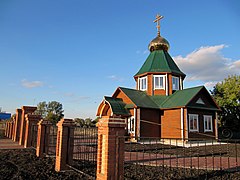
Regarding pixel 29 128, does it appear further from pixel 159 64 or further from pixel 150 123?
pixel 159 64

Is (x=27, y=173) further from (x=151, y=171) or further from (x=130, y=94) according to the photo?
(x=130, y=94)

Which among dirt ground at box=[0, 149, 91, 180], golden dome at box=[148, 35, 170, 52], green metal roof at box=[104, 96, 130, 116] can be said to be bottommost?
dirt ground at box=[0, 149, 91, 180]

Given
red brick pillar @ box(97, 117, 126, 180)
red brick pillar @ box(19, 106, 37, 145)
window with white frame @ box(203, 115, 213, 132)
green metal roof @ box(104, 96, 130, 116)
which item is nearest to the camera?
red brick pillar @ box(97, 117, 126, 180)

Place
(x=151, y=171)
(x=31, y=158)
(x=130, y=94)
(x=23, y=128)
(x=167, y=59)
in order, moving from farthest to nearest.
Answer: (x=167, y=59), (x=130, y=94), (x=23, y=128), (x=31, y=158), (x=151, y=171)

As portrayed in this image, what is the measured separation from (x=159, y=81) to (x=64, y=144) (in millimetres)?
14833

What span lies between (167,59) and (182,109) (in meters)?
6.52

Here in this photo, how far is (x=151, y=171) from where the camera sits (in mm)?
5695

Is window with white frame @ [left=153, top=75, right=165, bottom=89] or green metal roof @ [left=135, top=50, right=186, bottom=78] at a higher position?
green metal roof @ [left=135, top=50, right=186, bottom=78]

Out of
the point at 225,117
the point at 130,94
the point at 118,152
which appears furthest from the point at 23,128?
the point at 225,117

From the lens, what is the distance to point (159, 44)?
71.3ft

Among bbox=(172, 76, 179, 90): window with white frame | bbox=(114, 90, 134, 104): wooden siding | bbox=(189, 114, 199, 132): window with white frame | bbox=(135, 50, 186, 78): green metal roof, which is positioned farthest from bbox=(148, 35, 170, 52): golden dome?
bbox=(189, 114, 199, 132): window with white frame

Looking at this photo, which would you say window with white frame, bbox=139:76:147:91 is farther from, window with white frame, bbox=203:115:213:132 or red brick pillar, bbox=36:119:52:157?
red brick pillar, bbox=36:119:52:157

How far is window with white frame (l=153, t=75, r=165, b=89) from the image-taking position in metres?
19.2

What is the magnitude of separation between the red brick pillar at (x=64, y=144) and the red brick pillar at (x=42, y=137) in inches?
57.5
